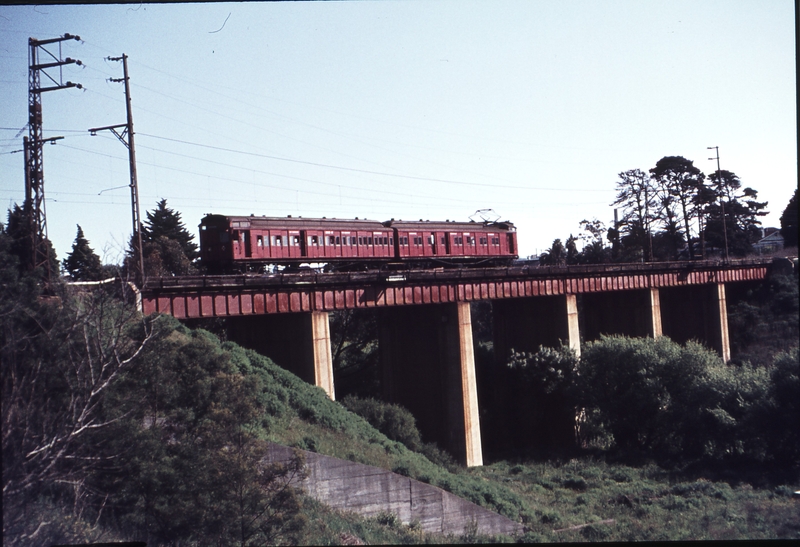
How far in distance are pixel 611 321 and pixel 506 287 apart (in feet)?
49.3

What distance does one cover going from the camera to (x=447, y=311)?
107 feet

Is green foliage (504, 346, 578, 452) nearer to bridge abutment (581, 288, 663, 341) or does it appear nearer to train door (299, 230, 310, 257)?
bridge abutment (581, 288, 663, 341)

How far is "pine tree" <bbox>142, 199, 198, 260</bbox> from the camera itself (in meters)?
45.9

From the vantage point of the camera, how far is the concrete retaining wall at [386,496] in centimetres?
1711

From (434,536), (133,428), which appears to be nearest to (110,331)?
(133,428)

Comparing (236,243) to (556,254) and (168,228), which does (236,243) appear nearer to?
(168,228)

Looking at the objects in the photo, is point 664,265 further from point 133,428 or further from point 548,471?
point 133,428

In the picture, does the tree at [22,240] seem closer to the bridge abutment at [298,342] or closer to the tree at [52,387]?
the tree at [52,387]

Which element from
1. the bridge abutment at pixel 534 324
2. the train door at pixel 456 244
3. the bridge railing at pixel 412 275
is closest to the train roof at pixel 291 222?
the bridge railing at pixel 412 275

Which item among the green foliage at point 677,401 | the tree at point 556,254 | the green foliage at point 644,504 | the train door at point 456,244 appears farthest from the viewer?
the tree at point 556,254

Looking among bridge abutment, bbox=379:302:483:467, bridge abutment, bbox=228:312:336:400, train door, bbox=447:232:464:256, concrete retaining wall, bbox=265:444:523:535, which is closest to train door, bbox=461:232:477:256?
train door, bbox=447:232:464:256

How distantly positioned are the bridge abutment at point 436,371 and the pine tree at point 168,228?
17.1 meters

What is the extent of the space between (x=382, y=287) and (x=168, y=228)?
23675 mm

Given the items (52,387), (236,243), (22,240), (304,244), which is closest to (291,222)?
(304,244)
